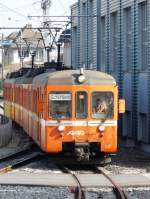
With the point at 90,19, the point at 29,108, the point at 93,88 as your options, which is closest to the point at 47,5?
the point at 90,19

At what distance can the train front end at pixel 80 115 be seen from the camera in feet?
59.3

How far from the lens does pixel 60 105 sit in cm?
1822

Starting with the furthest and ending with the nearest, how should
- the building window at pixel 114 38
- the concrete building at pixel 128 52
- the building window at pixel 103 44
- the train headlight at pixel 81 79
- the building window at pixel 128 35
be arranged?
the building window at pixel 103 44
the building window at pixel 114 38
the building window at pixel 128 35
the concrete building at pixel 128 52
the train headlight at pixel 81 79

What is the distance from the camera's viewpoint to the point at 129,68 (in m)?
27.1

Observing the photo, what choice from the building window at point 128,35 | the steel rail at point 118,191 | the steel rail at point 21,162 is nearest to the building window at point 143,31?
the building window at point 128,35

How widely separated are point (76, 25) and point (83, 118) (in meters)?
22.2

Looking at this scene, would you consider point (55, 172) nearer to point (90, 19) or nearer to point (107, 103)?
point (107, 103)

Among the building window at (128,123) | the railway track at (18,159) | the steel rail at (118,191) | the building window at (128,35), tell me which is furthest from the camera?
the building window at (128,35)

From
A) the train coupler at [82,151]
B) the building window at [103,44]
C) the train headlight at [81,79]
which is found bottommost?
the train coupler at [82,151]

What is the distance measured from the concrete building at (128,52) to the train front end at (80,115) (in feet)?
17.1

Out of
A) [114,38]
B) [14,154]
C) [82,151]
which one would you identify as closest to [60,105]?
[82,151]

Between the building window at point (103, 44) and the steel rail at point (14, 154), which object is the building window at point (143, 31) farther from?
the building window at point (103, 44)

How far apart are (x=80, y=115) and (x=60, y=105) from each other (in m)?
0.58

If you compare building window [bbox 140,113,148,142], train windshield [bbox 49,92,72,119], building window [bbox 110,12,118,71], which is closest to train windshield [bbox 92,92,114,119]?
train windshield [bbox 49,92,72,119]
